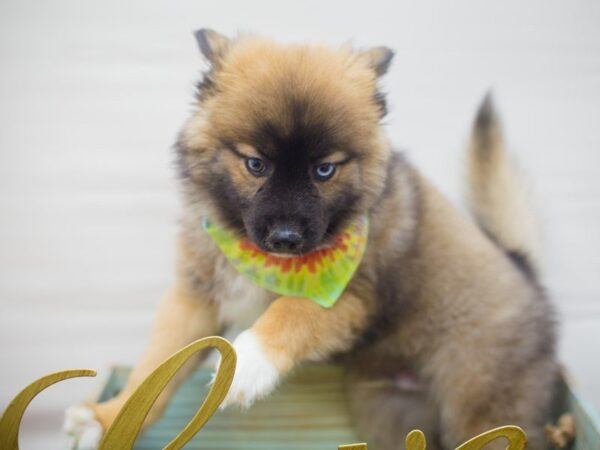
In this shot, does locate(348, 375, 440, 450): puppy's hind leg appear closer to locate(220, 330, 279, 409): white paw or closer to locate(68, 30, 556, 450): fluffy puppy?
locate(68, 30, 556, 450): fluffy puppy

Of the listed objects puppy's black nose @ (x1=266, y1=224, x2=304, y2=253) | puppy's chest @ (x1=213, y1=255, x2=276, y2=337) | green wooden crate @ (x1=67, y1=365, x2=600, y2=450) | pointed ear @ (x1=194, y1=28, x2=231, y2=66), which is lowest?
green wooden crate @ (x1=67, y1=365, x2=600, y2=450)

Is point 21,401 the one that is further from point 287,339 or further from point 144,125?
point 144,125

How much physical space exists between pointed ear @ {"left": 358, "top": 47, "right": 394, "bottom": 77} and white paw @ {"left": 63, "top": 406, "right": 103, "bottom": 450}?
982mm

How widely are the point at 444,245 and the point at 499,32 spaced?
58 centimetres

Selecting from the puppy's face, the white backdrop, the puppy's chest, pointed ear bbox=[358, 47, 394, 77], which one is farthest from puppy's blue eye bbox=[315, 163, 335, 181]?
the white backdrop

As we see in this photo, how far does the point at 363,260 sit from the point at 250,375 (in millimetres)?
419

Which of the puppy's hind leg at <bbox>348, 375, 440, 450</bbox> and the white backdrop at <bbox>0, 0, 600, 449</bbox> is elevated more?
the white backdrop at <bbox>0, 0, 600, 449</bbox>

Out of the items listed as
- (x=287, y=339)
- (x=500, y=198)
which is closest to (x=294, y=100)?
(x=287, y=339)

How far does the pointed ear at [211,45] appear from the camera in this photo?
4.17 feet

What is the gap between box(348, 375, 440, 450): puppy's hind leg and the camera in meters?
1.60

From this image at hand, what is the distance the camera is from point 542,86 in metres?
1.66

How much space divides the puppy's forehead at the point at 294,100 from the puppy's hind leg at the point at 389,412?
0.73m

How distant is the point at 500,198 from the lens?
5.85 feet

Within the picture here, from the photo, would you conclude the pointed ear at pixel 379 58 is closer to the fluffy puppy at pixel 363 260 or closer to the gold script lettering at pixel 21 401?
the fluffy puppy at pixel 363 260
